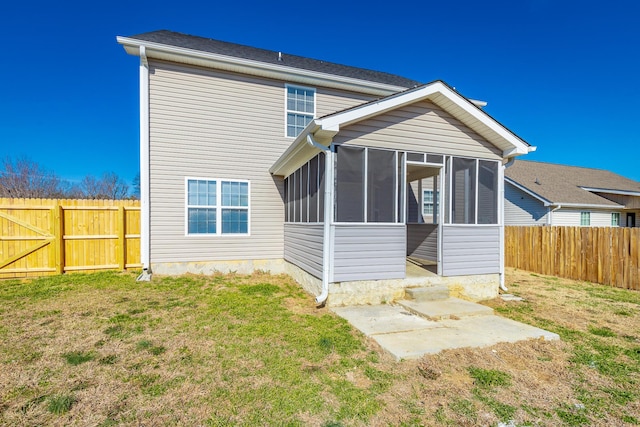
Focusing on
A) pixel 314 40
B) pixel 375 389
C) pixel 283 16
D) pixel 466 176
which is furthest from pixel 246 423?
pixel 314 40

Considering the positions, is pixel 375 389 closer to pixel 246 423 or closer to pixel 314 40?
pixel 246 423

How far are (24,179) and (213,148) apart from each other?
18.7 meters

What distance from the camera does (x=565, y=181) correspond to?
58.2 feet

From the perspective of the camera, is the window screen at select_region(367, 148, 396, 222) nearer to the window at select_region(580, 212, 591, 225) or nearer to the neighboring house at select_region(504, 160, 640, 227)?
the neighboring house at select_region(504, 160, 640, 227)

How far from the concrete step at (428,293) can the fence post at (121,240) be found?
7.65 metres

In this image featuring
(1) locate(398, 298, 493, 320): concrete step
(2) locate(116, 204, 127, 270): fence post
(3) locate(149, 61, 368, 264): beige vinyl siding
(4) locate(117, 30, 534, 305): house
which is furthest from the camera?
(2) locate(116, 204, 127, 270): fence post

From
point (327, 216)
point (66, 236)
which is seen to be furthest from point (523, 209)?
point (66, 236)

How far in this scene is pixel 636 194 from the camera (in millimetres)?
16906

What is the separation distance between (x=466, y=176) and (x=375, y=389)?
496 centimetres

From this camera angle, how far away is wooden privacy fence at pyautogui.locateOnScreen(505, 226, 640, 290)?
757 centimetres

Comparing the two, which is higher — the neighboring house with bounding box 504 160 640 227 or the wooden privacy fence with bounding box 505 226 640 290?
the neighboring house with bounding box 504 160 640 227

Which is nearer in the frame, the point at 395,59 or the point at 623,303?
the point at 623,303

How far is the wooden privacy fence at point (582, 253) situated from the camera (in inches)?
298

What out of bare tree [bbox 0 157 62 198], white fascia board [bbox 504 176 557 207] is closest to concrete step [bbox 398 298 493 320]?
white fascia board [bbox 504 176 557 207]
